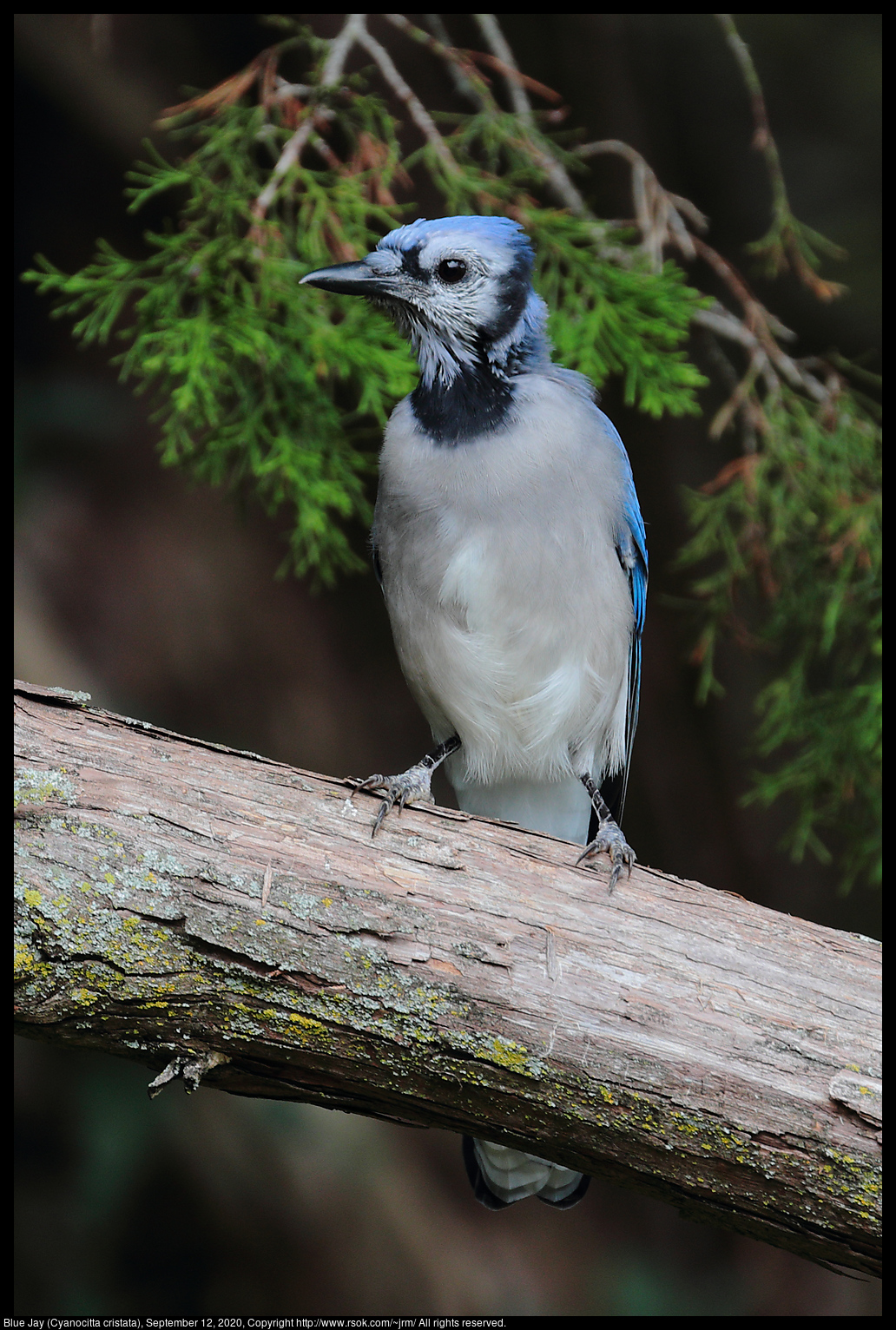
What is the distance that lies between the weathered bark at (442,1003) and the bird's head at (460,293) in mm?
1297

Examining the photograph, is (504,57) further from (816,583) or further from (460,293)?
(816,583)

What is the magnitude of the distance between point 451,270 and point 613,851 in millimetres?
1462

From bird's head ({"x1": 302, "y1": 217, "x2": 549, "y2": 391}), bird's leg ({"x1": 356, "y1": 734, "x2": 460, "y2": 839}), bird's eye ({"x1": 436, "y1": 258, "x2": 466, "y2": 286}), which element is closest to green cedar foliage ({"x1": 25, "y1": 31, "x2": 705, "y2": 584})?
bird's head ({"x1": 302, "y1": 217, "x2": 549, "y2": 391})

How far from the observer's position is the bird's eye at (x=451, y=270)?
2445mm

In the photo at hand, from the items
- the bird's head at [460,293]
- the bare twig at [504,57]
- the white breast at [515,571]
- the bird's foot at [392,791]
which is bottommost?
the bird's foot at [392,791]

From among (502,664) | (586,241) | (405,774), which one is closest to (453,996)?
(405,774)

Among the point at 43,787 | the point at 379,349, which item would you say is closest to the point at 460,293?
the point at 379,349

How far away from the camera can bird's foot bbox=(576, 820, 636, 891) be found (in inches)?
78.3

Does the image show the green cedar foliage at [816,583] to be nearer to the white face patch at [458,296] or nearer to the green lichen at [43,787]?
the white face patch at [458,296]

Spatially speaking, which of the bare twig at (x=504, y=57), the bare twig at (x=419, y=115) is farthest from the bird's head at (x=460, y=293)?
the bare twig at (x=504, y=57)

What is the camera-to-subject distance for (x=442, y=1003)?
1703 millimetres

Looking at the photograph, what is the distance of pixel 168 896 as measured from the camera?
1.70 meters

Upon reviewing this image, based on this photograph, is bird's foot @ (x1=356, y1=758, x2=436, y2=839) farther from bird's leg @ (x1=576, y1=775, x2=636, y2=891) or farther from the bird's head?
the bird's head

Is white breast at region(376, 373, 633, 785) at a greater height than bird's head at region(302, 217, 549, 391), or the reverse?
bird's head at region(302, 217, 549, 391)
